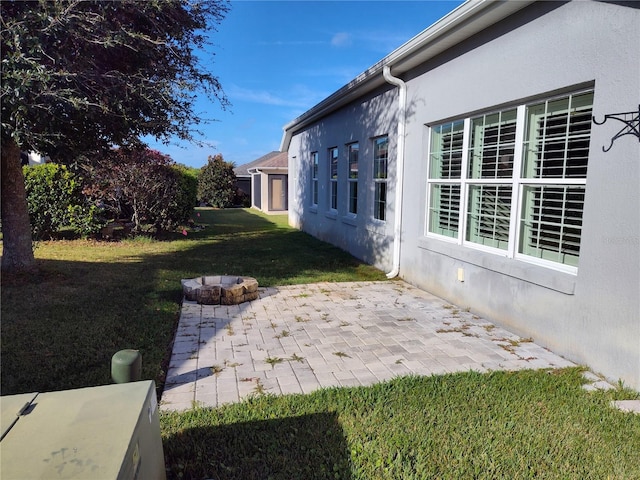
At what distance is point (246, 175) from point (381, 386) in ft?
101

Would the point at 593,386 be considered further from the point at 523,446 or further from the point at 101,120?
the point at 101,120

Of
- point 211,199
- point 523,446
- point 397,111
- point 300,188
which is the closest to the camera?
point 523,446

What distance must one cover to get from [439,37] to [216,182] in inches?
954

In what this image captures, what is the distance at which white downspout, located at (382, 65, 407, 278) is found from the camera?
7223 millimetres

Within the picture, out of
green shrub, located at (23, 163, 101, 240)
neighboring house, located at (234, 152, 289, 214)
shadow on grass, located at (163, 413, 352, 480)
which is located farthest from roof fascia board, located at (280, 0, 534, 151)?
neighboring house, located at (234, 152, 289, 214)

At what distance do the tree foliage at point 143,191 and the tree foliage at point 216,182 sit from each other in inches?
596

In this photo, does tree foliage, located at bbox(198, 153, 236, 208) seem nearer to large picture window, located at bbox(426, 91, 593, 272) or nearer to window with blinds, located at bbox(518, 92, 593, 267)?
large picture window, located at bbox(426, 91, 593, 272)

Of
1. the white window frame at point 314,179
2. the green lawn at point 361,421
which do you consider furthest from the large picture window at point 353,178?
the green lawn at point 361,421

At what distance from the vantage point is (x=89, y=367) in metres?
3.72

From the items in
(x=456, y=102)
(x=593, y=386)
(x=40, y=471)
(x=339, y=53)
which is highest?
(x=339, y=53)

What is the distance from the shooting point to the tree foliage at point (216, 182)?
92.4 feet

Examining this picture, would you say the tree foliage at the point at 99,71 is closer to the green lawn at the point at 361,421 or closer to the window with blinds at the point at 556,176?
the green lawn at the point at 361,421

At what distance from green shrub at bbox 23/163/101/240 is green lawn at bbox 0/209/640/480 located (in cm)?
656

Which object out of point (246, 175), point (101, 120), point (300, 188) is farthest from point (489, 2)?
point (246, 175)
